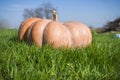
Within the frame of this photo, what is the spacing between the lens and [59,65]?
338 centimetres

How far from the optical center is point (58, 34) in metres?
4.73

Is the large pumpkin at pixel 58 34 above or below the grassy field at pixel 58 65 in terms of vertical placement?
above

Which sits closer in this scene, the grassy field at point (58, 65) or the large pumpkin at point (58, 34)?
the grassy field at point (58, 65)

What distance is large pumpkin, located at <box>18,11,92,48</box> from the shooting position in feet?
15.5

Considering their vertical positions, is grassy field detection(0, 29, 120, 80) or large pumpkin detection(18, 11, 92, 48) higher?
large pumpkin detection(18, 11, 92, 48)

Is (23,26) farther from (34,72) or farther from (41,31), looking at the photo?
(34,72)

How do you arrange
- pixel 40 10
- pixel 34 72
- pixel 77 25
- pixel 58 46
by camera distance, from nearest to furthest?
pixel 34 72 < pixel 58 46 < pixel 77 25 < pixel 40 10

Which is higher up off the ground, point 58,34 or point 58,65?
point 58,34

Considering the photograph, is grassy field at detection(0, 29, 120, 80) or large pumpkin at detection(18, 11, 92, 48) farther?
large pumpkin at detection(18, 11, 92, 48)

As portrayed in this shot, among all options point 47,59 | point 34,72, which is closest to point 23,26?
point 47,59

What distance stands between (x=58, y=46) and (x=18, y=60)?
48.9 inches

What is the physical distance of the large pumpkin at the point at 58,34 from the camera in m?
4.71

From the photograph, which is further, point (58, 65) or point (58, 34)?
point (58, 34)

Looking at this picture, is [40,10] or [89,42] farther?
[40,10]
